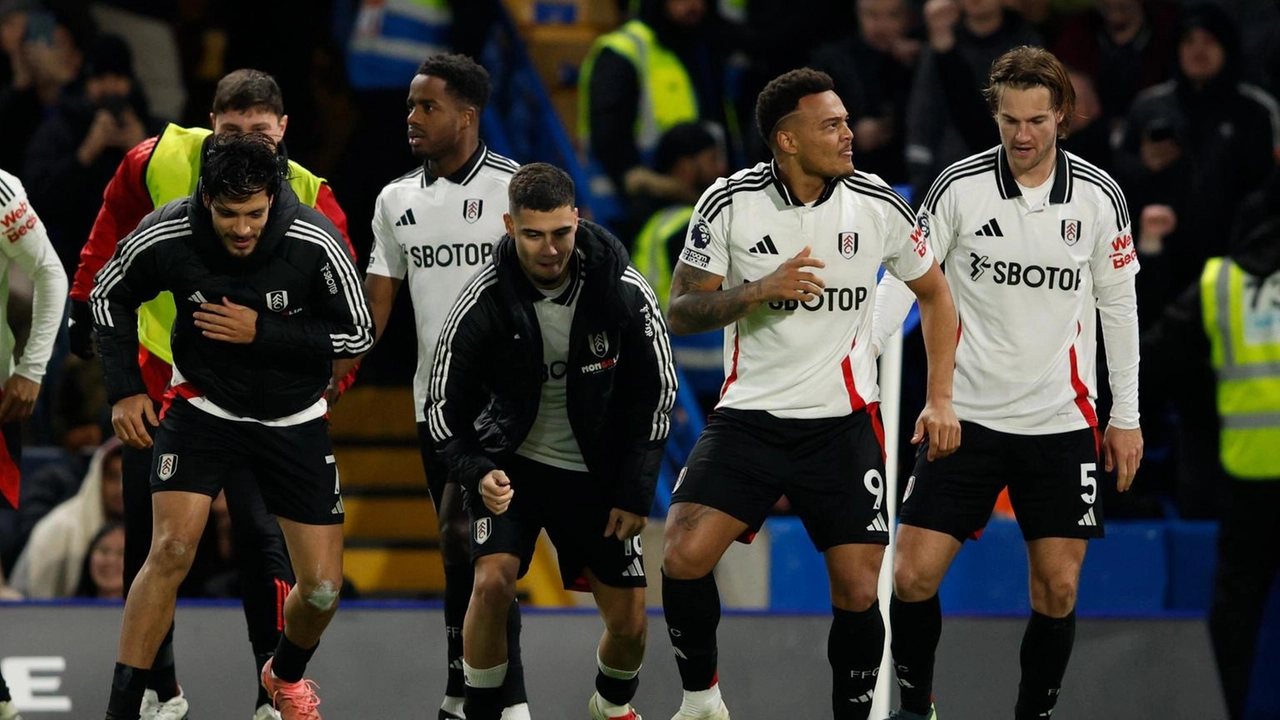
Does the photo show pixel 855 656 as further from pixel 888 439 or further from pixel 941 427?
pixel 888 439

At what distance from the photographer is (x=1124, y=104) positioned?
37.0 feet

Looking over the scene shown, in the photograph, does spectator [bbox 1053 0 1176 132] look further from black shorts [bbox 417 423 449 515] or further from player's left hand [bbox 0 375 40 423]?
player's left hand [bbox 0 375 40 423]

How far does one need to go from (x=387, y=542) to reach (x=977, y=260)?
516 centimetres

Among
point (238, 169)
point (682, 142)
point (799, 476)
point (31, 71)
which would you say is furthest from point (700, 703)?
point (31, 71)

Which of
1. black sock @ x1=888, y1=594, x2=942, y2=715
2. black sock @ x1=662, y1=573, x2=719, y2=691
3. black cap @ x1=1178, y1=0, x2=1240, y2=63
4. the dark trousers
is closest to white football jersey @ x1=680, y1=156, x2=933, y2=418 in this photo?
black sock @ x1=662, y1=573, x2=719, y2=691

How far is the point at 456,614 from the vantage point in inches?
298

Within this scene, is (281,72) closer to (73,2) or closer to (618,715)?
(73,2)

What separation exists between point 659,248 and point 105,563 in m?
3.06

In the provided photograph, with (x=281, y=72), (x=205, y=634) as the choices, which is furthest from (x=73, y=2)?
(x=205, y=634)

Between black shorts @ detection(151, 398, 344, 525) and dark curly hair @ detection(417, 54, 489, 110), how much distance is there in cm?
134

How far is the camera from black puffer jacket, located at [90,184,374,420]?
6820mm

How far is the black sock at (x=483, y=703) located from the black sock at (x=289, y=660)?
60cm

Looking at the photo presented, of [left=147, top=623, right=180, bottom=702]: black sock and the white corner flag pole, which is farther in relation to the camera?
the white corner flag pole

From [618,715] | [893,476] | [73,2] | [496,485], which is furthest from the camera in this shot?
[73,2]
